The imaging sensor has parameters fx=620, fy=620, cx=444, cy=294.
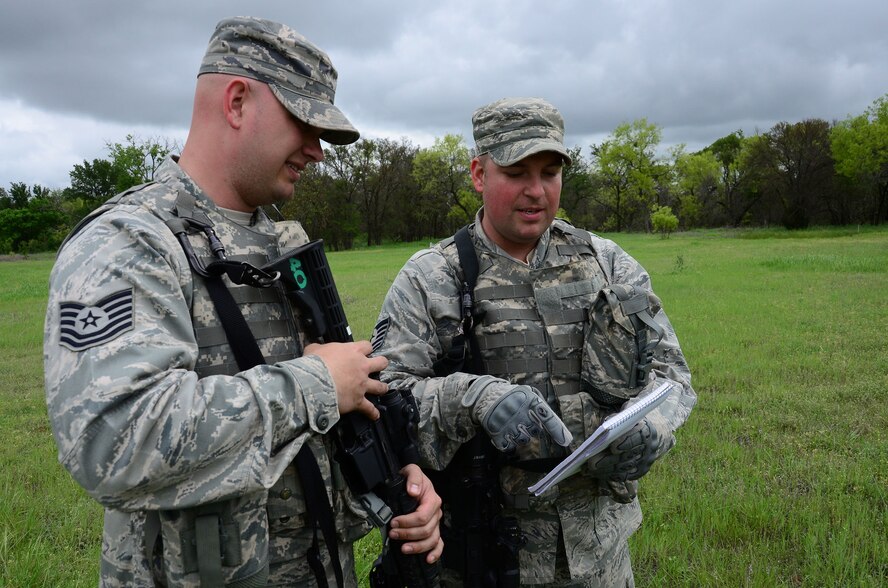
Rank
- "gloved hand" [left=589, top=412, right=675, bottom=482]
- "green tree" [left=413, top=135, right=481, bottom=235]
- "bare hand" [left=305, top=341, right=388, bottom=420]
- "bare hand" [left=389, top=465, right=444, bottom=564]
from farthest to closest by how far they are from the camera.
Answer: "green tree" [left=413, top=135, right=481, bottom=235], "gloved hand" [left=589, top=412, right=675, bottom=482], "bare hand" [left=389, top=465, right=444, bottom=564], "bare hand" [left=305, top=341, right=388, bottom=420]

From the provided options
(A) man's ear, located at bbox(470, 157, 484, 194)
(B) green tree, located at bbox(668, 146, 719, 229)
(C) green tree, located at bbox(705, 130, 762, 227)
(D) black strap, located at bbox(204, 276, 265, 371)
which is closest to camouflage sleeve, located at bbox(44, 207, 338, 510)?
(D) black strap, located at bbox(204, 276, 265, 371)

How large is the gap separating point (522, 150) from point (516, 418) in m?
1.07

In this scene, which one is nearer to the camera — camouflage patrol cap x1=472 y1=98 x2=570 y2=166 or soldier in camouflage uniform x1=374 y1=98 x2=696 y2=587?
soldier in camouflage uniform x1=374 y1=98 x2=696 y2=587

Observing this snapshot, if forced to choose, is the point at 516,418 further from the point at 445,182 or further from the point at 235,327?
the point at 445,182

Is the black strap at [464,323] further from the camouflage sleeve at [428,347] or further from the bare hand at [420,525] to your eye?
the bare hand at [420,525]

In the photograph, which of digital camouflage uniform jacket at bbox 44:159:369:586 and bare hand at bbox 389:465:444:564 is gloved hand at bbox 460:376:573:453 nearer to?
bare hand at bbox 389:465:444:564

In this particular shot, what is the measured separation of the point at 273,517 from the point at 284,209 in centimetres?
4413

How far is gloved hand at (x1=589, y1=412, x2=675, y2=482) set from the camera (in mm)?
2119

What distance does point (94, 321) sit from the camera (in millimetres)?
1389

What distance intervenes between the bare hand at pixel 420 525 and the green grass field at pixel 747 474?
2028 mm

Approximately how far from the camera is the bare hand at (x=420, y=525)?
1.93 m

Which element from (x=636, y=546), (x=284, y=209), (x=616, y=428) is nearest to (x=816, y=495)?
(x=636, y=546)

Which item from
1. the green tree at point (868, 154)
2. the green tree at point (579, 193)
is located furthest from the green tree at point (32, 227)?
the green tree at point (868, 154)

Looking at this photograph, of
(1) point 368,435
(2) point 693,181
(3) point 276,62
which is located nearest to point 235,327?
(1) point 368,435
